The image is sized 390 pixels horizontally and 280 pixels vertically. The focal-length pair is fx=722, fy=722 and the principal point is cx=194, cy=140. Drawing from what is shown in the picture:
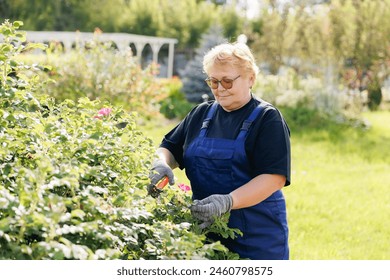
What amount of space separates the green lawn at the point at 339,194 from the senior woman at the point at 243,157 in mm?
2004

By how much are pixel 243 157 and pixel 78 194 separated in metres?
0.93

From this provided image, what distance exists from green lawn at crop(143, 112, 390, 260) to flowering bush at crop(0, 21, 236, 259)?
261 cm

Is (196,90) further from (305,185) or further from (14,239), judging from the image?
(14,239)

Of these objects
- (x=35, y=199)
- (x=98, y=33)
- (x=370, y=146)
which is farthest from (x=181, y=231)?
(x=98, y=33)

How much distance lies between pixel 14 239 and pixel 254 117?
138 centimetres

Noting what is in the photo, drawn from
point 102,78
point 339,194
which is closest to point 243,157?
point 339,194

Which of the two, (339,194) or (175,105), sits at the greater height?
(339,194)

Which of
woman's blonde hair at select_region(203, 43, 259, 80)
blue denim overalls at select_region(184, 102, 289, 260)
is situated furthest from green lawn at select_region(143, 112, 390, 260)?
A: woman's blonde hair at select_region(203, 43, 259, 80)

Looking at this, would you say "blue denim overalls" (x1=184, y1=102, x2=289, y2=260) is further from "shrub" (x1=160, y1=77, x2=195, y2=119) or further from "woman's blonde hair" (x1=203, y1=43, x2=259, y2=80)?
"shrub" (x1=160, y1=77, x2=195, y2=119)

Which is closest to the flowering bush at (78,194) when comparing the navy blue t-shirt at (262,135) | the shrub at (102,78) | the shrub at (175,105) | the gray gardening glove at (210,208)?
the gray gardening glove at (210,208)

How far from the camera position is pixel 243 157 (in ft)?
10.3

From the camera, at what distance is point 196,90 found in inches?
620

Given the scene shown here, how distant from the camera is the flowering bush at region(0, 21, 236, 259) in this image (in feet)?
6.76

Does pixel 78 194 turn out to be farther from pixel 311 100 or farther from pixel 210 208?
pixel 311 100
